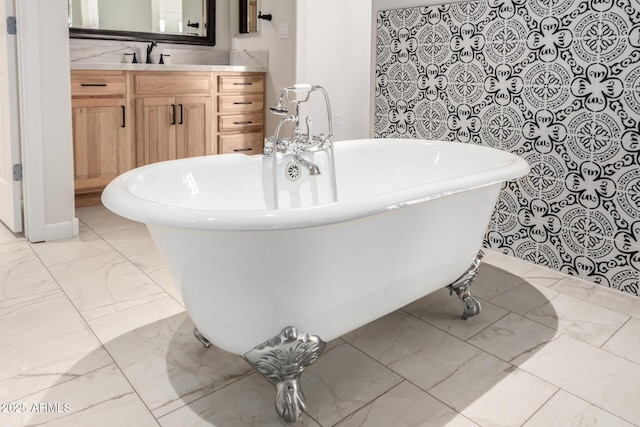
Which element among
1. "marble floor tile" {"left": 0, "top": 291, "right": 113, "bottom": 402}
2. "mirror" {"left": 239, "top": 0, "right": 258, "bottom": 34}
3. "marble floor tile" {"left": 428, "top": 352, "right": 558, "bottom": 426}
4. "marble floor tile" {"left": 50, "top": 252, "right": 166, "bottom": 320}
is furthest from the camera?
"mirror" {"left": 239, "top": 0, "right": 258, "bottom": 34}

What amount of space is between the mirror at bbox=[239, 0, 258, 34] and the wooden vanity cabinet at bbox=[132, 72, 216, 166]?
2.41 ft

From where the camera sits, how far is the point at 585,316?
218 cm

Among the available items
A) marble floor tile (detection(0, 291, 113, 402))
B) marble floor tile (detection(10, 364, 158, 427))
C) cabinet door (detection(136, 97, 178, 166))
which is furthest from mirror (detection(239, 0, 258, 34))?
marble floor tile (detection(10, 364, 158, 427))

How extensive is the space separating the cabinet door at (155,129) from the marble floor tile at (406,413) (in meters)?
2.71

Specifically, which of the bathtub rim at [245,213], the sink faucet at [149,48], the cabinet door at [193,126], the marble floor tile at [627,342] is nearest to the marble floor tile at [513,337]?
the marble floor tile at [627,342]

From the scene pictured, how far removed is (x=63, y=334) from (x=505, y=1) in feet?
8.18

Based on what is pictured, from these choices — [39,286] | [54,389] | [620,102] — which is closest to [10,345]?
[54,389]

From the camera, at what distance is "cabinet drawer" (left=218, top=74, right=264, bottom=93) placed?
4046 millimetres

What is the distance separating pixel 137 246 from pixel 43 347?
3.49 ft

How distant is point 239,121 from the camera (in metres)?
4.19

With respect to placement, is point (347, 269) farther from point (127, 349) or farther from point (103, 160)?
point (103, 160)

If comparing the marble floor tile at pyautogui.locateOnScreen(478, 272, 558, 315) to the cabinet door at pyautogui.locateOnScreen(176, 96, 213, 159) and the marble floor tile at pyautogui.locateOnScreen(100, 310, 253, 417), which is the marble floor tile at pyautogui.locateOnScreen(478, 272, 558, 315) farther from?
the cabinet door at pyautogui.locateOnScreen(176, 96, 213, 159)

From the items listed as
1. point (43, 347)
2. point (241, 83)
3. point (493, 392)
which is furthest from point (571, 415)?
point (241, 83)

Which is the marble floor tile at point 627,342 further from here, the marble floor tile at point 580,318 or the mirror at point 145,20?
the mirror at point 145,20
